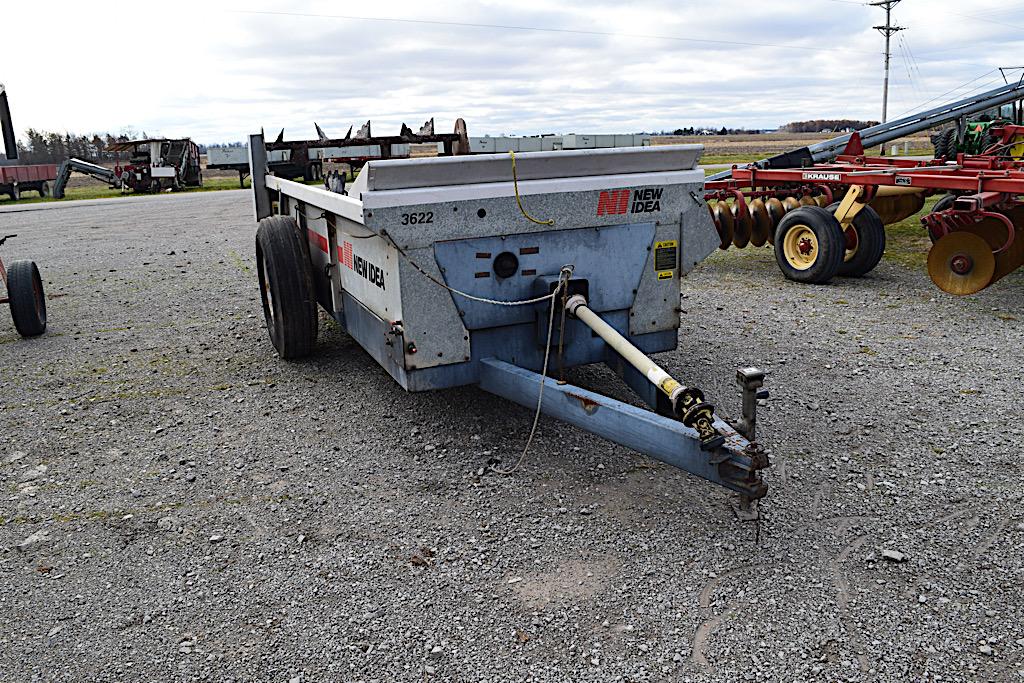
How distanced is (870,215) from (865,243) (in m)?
0.28

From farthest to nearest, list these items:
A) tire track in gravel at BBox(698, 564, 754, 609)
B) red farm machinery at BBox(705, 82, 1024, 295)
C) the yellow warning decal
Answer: red farm machinery at BBox(705, 82, 1024, 295)
the yellow warning decal
tire track in gravel at BBox(698, 564, 754, 609)

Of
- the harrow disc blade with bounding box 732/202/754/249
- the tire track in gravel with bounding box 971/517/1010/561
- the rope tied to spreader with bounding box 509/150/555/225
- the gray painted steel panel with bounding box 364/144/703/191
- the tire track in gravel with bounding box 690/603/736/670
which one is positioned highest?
the gray painted steel panel with bounding box 364/144/703/191

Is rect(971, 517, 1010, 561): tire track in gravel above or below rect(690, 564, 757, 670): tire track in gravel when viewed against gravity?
above

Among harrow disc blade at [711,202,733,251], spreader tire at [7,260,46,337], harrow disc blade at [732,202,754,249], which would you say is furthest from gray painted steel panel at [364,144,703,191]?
harrow disc blade at [732,202,754,249]

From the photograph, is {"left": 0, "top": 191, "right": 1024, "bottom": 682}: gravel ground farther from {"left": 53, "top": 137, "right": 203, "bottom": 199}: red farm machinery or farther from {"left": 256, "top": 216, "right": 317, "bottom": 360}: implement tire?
{"left": 53, "top": 137, "right": 203, "bottom": 199}: red farm machinery

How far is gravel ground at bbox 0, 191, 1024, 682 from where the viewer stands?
278 centimetres

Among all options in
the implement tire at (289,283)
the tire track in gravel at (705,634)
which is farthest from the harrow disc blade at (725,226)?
the tire track in gravel at (705,634)

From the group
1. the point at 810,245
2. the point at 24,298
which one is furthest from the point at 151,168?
the point at 810,245

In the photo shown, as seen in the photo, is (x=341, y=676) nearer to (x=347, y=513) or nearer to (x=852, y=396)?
(x=347, y=513)

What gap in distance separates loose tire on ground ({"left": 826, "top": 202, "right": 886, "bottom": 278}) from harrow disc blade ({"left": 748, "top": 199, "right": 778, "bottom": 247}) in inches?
38.8

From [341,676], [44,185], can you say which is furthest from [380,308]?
[44,185]

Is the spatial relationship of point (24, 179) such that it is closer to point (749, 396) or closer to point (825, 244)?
point (825, 244)

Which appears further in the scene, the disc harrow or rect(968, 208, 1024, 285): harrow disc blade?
rect(968, 208, 1024, 285): harrow disc blade

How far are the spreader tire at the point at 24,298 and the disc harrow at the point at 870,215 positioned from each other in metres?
6.56
